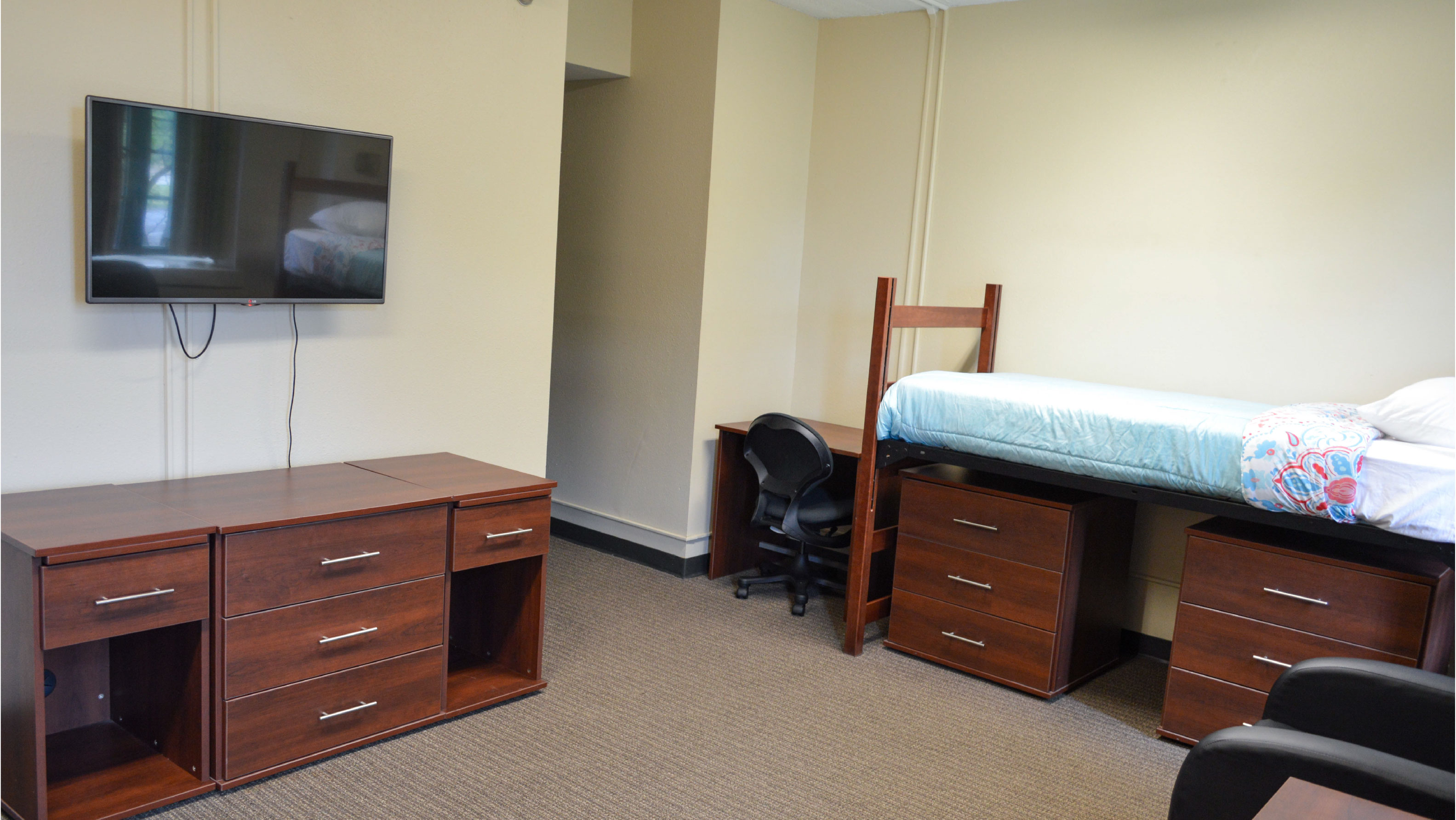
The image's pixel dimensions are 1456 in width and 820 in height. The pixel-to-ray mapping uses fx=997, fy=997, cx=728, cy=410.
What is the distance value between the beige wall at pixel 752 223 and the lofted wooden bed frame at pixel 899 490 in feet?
2.74

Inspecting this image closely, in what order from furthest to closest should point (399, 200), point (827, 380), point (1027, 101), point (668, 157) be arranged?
point (827, 380)
point (668, 157)
point (1027, 101)
point (399, 200)

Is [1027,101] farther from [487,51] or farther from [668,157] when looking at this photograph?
[487,51]

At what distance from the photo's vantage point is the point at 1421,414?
249 centimetres

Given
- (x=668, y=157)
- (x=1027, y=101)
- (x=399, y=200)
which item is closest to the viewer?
(x=399, y=200)

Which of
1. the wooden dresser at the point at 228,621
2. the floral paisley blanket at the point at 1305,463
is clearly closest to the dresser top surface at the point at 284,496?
the wooden dresser at the point at 228,621

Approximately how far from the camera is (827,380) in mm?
4586

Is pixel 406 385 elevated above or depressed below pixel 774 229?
below

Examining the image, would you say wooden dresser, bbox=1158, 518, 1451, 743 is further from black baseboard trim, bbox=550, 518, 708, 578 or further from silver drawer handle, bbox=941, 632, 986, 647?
black baseboard trim, bbox=550, 518, 708, 578

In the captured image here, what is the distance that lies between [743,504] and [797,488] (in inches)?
27.7

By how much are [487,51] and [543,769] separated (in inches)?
88.5

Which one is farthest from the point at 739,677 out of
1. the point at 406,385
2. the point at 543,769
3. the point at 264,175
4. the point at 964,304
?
the point at 264,175

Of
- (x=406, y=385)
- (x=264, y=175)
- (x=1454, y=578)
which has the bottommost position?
(x=1454, y=578)

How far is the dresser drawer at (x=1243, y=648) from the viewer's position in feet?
8.84

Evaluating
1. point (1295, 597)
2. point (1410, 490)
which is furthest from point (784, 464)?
point (1410, 490)
